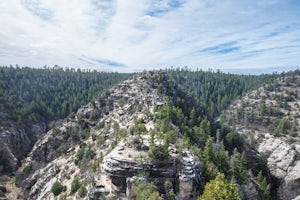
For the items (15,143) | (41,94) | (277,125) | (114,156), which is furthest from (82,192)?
(41,94)

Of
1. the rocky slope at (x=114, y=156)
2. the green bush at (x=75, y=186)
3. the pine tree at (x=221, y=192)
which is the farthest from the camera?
the green bush at (x=75, y=186)

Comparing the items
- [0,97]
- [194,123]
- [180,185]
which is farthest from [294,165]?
[0,97]

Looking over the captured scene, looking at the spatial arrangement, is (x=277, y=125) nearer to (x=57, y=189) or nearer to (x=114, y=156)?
(x=114, y=156)

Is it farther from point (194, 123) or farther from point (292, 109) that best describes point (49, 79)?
point (292, 109)

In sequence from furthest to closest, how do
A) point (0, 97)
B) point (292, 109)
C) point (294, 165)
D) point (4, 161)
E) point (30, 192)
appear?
point (292, 109) < point (0, 97) < point (4, 161) < point (294, 165) < point (30, 192)

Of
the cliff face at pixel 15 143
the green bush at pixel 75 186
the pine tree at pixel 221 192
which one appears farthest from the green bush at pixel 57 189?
the cliff face at pixel 15 143

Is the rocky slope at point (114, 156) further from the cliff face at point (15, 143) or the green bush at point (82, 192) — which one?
the cliff face at point (15, 143)
